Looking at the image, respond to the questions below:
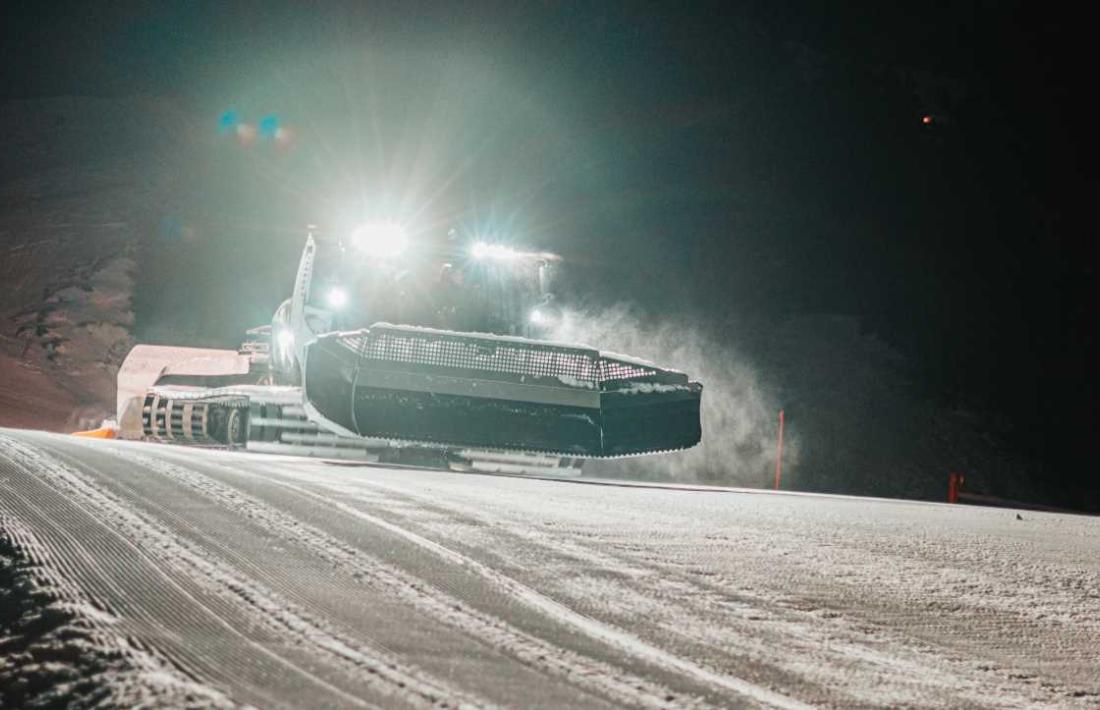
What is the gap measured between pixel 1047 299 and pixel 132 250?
25.2 m

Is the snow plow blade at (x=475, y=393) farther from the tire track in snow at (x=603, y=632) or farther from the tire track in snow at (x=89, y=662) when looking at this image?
the tire track in snow at (x=89, y=662)

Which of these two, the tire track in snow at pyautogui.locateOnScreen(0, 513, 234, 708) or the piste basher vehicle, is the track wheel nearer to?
the piste basher vehicle

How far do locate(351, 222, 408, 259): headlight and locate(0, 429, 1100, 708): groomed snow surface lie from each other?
4600 millimetres

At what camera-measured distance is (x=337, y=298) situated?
9.78 metres

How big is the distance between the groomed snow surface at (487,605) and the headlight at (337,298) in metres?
4.16

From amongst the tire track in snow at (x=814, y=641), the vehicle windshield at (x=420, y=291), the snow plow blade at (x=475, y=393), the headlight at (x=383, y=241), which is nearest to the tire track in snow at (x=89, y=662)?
the tire track in snow at (x=814, y=641)

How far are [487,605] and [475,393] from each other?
210 inches

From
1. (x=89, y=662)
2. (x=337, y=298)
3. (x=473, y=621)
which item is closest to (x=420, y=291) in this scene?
(x=337, y=298)

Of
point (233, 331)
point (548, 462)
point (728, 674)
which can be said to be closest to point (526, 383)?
point (548, 462)

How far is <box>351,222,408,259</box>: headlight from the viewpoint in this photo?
991 cm

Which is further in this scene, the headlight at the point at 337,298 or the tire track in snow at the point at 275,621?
the headlight at the point at 337,298

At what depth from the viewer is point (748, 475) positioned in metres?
15.4

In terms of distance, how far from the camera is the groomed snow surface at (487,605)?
2.30m

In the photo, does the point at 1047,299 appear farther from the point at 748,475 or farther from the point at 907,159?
the point at 748,475
